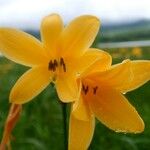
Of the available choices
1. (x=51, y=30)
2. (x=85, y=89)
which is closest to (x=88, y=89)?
(x=85, y=89)

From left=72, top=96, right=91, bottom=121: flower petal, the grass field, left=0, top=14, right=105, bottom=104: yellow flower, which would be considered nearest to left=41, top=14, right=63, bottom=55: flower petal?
left=0, top=14, right=105, bottom=104: yellow flower

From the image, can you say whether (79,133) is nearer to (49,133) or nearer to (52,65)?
(52,65)

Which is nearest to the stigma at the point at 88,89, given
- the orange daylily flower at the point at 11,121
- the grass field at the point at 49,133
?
the orange daylily flower at the point at 11,121

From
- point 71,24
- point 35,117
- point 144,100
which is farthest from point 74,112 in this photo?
point 144,100

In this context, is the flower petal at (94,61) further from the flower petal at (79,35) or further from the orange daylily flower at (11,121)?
the orange daylily flower at (11,121)

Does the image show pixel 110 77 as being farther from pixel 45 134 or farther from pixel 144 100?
pixel 144 100

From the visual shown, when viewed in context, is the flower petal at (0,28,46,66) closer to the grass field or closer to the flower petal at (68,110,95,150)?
the flower petal at (68,110,95,150)
